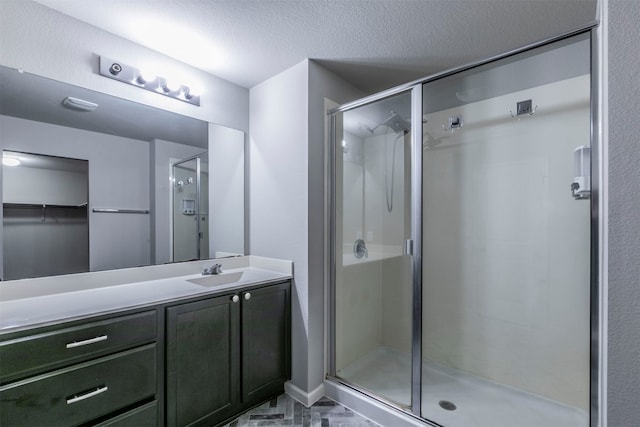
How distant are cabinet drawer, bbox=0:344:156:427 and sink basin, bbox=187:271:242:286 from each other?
0.63 m

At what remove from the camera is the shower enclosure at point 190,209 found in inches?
83.4

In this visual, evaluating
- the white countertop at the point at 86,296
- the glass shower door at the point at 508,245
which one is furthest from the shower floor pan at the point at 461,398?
the white countertop at the point at 86,296

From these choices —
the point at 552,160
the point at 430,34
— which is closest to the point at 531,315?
the point at 552,160

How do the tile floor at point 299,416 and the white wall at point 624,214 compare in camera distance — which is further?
the tile floor at point 299,416

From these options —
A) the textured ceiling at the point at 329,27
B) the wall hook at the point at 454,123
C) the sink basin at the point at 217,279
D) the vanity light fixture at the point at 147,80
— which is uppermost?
the textured ceiling at the point at 329,27

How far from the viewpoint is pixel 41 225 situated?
5.26 ft

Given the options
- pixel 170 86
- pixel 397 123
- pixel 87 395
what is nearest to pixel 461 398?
pixel 397 123

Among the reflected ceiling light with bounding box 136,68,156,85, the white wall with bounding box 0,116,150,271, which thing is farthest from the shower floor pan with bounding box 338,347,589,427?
the reflected ceiling light with bounding box 136,68,156,85

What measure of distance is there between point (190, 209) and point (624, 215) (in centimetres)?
236

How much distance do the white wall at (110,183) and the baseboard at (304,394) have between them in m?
1.38

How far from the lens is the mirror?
1509mm

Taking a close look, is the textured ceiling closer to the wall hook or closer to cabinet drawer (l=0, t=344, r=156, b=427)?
the wall hook

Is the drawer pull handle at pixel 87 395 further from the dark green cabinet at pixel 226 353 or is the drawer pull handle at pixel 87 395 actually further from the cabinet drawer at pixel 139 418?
the dark green cabinet at pixel 226 353

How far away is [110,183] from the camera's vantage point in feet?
6.05
